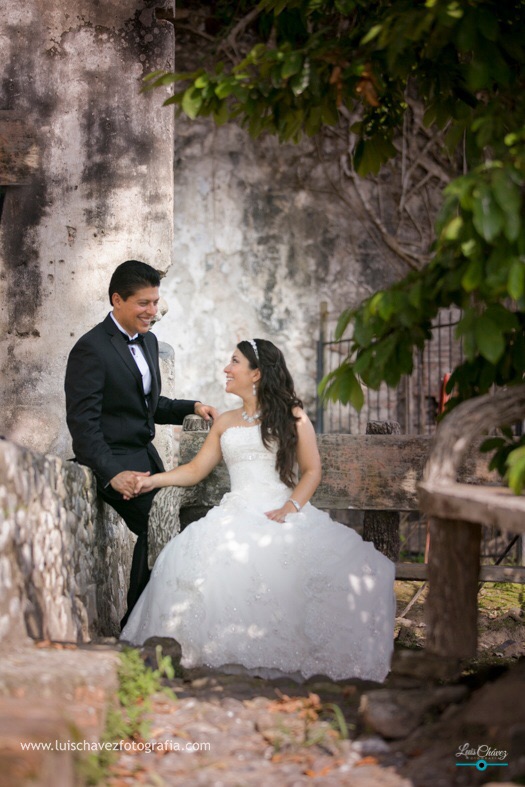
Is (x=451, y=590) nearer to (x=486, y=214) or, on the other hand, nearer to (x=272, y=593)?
(x=272, y=593)

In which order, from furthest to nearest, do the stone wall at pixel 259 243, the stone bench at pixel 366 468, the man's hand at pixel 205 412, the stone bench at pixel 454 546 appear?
1. the stone wall at pixel 259 243
2. the stone bench at pixel 366 468
3. the man's hand at pixel 205 412
4. the stone bench at pixel 454 546

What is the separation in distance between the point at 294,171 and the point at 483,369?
Answer: 7378 mm

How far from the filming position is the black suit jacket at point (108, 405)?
450cm

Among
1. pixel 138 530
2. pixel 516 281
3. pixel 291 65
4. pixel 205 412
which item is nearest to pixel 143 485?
pixel 138 530

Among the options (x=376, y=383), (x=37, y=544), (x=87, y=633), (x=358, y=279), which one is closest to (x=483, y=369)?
(x=376, y=383)

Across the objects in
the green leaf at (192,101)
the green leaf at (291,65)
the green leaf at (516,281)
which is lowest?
the green leaf at (516,281)

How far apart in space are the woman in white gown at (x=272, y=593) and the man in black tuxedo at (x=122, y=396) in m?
0.21

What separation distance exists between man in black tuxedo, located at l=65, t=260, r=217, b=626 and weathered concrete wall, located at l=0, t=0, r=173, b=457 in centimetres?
110

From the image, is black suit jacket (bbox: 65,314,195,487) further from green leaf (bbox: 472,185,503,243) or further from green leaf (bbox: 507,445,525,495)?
green leaf (bbox: 472,185,503,243)

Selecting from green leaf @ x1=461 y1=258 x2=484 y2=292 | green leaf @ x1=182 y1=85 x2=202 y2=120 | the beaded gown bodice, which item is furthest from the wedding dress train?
green leaf @ x1=182 y1=85 x2=202 y2=120

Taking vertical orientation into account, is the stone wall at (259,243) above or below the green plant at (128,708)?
above

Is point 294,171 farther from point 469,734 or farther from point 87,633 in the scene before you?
point 469,734

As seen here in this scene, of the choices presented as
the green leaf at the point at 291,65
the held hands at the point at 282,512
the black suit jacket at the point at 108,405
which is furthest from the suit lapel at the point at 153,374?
the green leaf at the point at 291,65

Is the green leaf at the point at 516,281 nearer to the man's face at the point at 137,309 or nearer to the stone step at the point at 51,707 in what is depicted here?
the stone step at the point at 51,707
